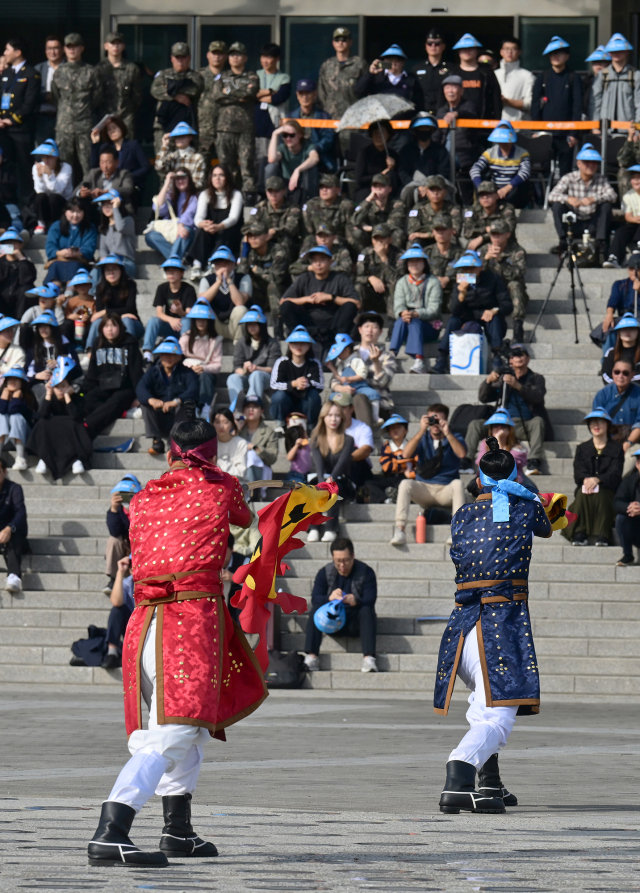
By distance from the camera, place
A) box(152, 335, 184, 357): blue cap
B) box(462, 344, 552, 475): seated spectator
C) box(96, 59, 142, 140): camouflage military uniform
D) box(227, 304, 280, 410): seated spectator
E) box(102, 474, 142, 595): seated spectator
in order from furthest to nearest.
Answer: box(96, 59, 142, 140): camouflage military uniform
box(227, 304, 280, 410): seated spectator
box(152, 335, 184, 357): blue cap
box(462, 344, 552, 475): seated spectator
box(102, 474, 142, 595): seated spectator

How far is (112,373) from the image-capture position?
17.0 m

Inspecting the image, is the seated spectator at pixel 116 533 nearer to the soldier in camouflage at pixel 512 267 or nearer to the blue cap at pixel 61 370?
the blue cap at pixel 61 370

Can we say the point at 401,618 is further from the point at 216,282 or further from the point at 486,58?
the point at 486,58

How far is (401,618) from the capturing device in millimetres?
14031

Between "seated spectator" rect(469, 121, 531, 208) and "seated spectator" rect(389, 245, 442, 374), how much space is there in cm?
247

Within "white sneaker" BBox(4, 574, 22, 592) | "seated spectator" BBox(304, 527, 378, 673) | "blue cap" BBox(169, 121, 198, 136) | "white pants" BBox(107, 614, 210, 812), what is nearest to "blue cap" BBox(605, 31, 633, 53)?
"blue cap" BBox(169, 121, 198, 136)

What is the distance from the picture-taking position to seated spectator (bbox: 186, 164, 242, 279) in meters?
19.3

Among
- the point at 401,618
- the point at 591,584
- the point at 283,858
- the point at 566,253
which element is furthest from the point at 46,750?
the point at 566,253

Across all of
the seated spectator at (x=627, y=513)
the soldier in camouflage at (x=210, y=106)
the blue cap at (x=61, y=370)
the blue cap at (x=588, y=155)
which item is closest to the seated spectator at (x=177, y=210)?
the soldier in camouflage at (x=210, y=106)

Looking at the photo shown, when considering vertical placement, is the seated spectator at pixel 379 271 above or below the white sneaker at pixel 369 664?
above

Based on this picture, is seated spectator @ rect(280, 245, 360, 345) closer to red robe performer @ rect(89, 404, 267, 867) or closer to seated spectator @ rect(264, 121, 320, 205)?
seated spectator @ rect(264, 121, 320, 205)

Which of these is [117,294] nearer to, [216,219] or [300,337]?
[216,219]

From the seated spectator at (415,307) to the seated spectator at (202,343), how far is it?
2231mm

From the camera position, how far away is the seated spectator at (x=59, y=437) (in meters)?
16.2
